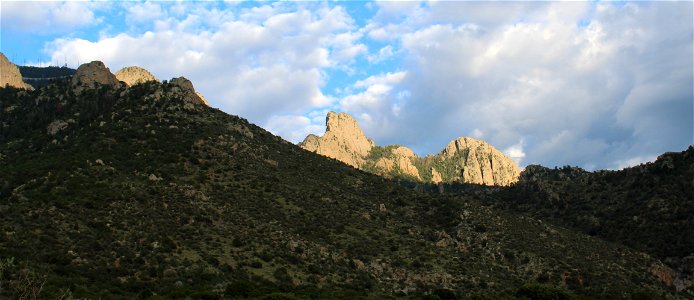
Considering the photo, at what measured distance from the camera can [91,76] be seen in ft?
394

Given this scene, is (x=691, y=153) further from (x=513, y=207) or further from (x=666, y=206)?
(x=513, y=207)

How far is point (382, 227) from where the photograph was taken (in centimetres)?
8312

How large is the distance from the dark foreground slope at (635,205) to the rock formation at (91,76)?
88.6m

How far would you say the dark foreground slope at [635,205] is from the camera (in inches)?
3900

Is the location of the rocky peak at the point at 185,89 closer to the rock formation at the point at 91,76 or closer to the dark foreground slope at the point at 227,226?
the dark foreground slope at the point at 227,226

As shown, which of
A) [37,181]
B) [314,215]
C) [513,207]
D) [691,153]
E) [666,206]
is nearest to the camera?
[37,181]

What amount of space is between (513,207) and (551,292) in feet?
220

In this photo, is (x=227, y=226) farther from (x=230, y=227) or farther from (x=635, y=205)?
(x=635, y=205)

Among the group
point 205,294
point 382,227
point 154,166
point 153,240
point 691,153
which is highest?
point 691,153

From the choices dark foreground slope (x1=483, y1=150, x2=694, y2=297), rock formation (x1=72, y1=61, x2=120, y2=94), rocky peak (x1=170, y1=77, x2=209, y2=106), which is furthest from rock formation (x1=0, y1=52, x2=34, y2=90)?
dark foreground slope (x1=483, y1=150, x2=694, y2=297)

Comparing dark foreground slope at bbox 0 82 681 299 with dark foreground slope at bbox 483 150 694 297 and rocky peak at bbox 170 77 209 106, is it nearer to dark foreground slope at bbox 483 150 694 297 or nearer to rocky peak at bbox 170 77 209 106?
rocky peak at bbox 170 77 209 106

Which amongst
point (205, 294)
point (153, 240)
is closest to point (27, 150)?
point (153, 240)

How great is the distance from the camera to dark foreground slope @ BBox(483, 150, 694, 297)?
325 ft

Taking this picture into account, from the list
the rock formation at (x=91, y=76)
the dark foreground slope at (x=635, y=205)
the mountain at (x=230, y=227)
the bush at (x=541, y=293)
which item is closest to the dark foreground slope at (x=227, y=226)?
the mountain at (x=230, y=227)
